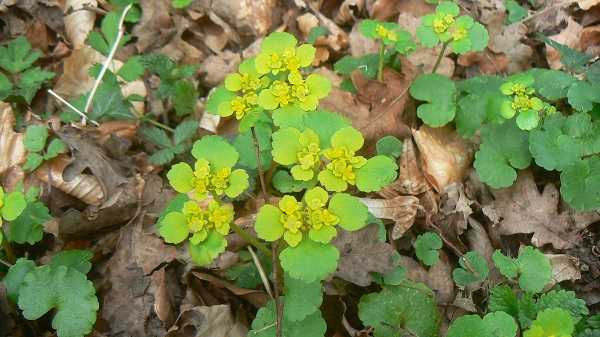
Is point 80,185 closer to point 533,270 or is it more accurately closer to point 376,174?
point 376,174

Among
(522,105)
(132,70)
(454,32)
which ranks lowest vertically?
(132,70)

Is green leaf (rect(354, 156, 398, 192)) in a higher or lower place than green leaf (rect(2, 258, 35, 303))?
higher

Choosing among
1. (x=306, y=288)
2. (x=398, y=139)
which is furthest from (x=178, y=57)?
(x=306, y=288)

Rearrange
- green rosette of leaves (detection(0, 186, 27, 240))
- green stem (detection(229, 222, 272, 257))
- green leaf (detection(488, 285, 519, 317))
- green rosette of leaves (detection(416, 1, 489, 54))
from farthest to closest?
green rosette of leaves (detection(416, 1, 489, 54)) → green leaf (detection(488, 285, 519, 317)) → green rosette of leaves (detection(0, 186, 27, 240)) → green stem (detection(229, 222, 272, 257))

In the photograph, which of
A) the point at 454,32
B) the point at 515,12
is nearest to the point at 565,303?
the point at 454,32

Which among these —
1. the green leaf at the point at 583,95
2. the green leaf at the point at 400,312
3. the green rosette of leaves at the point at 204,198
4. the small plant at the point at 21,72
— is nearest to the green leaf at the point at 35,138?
the small plant at the point at 21,72

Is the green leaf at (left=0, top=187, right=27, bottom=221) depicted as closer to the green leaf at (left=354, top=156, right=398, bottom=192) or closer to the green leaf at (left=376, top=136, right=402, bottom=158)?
the green leaf at (left=354, top=156, right=398, bottom=192)

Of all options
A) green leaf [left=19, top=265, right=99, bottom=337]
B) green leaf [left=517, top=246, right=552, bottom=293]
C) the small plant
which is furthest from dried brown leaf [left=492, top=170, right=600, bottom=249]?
the small plant
